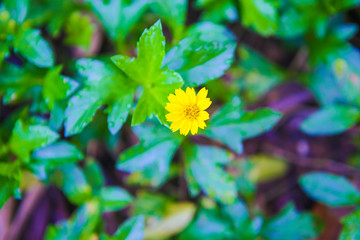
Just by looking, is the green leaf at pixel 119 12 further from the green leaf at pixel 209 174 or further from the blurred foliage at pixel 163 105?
the green leaf at pixel 209 174

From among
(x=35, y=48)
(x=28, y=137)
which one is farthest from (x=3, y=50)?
(x=28, y=137)

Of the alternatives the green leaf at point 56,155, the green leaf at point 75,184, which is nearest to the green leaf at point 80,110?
the green leaf at point 56,155

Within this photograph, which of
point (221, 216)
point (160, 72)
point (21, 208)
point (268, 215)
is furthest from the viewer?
point (268, 215)

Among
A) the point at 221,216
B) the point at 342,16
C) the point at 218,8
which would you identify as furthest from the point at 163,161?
the point at 342,16

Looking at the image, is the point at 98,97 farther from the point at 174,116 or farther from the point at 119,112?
the point at 174,116

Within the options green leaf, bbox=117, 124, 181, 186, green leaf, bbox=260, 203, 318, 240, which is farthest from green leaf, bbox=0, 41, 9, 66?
green leaf, bbox=260, 203, 318, 240

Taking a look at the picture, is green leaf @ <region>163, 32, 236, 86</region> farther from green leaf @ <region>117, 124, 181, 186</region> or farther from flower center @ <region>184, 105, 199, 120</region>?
green leaf @ <region>117, 124, 181, 186</region>

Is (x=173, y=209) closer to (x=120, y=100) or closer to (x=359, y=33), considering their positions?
(x=120, y=100)
